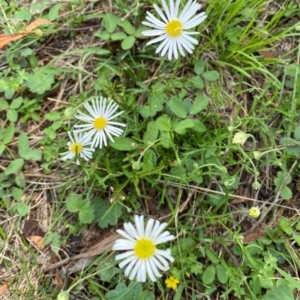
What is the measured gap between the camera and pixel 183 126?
5.44 feet

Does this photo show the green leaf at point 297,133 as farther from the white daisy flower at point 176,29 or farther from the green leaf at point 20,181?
the green leaf at point 20,181

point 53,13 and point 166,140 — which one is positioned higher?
point 53,13

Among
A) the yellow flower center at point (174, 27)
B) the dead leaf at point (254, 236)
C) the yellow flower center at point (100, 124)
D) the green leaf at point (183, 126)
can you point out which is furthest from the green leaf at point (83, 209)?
the yellow flower center at point (174, 27)

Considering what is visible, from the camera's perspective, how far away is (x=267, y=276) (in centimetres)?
→ 158

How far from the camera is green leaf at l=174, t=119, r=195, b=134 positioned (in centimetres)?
166

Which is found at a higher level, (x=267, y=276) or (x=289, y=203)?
(x=289, y=203)

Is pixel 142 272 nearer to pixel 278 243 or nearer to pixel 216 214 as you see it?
pixel 216 214

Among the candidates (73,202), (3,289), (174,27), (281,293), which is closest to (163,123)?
(174,27)

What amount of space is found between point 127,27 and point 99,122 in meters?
0.44

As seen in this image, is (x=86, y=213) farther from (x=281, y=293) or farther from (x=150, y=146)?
(x=281, y=293)

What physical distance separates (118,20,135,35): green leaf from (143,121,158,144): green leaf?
0.41 meters

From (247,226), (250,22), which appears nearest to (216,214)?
(247,226)

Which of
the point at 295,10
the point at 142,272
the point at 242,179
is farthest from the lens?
the point at 295,10

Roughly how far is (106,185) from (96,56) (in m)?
0.53
